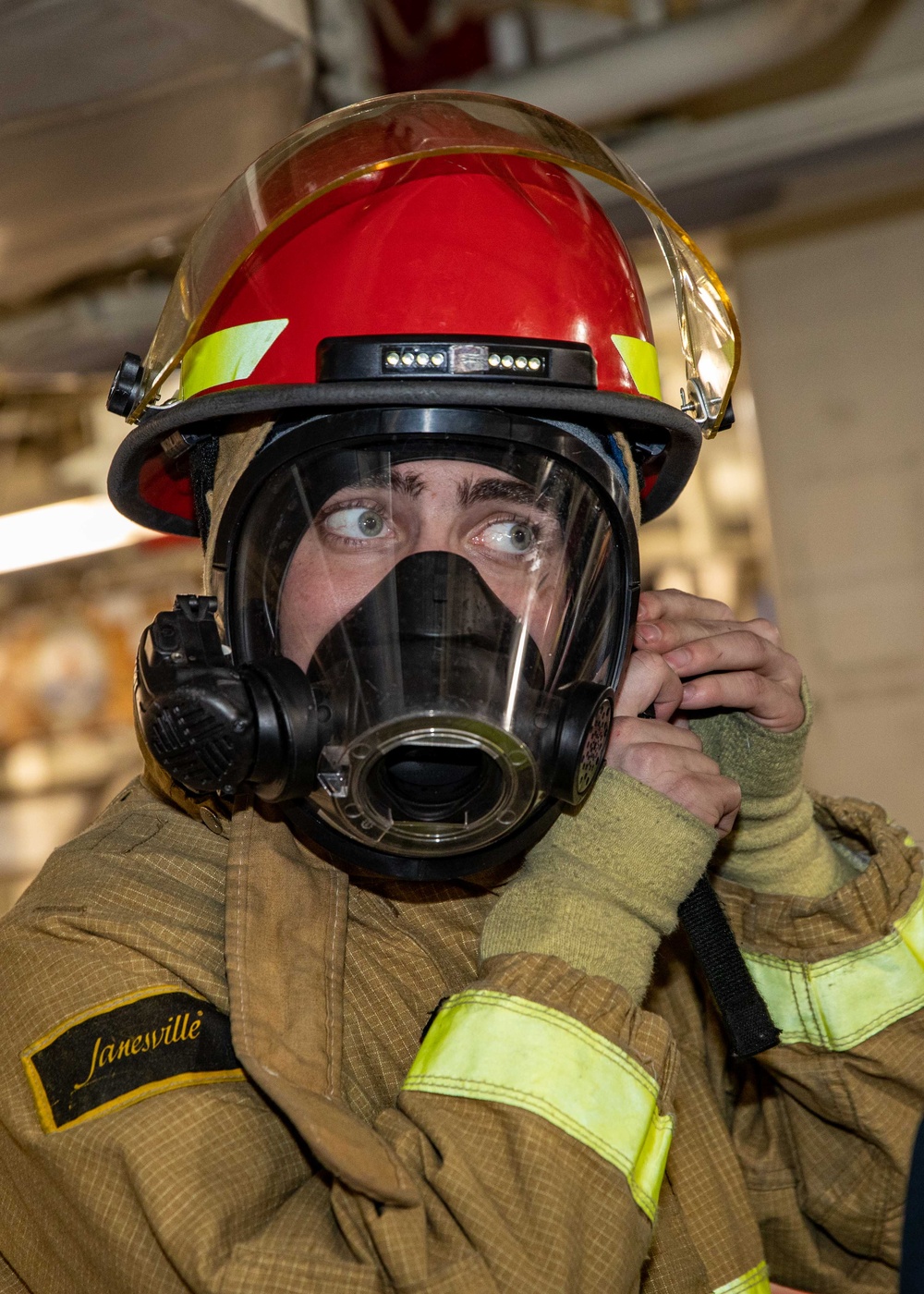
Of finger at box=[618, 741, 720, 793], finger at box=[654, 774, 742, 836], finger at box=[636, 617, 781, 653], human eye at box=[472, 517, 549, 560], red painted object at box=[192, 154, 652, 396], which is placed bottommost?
finger at box=[654, 774, 742, 836]

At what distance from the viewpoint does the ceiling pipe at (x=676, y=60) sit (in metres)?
3.10

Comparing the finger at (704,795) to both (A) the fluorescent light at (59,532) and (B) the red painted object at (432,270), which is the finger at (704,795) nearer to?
(B) the red painted object at (432,270)

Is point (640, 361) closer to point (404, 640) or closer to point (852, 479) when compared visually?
point (404, 640)

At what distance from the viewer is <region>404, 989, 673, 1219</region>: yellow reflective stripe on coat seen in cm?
122

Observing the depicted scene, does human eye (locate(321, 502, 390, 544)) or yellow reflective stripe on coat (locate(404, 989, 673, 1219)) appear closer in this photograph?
yellow reflective stripe on coat (locate(404, 989, 673, 1219))

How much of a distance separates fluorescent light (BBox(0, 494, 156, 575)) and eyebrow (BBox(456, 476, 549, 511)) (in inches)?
119

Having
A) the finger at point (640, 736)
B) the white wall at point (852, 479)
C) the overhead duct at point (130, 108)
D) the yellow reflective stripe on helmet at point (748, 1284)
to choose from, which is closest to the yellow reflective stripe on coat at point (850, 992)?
the yellow reflective stripe on helmet at point (748, 1284)

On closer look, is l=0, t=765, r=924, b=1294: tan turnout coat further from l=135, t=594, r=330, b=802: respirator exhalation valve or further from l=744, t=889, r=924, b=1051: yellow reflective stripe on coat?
l=135, t=594, r=330, b=802: respirator exhalation valve

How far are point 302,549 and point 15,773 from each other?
446cm

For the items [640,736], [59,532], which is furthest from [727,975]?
[59,532]

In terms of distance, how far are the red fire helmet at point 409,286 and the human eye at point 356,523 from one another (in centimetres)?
12

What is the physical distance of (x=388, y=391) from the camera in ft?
4.44

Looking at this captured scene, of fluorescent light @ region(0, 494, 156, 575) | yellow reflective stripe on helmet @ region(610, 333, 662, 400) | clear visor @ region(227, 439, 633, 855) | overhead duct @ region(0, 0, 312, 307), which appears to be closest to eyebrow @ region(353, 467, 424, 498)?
clear visor @ region(227, 439, 633, 855)

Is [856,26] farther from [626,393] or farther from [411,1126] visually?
[411,1126]
